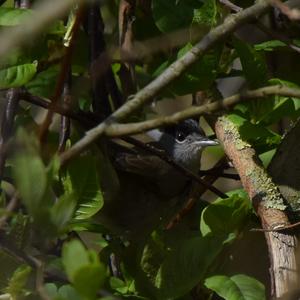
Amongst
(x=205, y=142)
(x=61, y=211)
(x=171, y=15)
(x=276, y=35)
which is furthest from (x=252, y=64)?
(x=205, y=142)

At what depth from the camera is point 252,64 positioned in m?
2.19

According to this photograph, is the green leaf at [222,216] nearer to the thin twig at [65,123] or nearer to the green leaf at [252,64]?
the green leaf at [252,64]

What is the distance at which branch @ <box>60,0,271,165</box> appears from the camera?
1.62 meters

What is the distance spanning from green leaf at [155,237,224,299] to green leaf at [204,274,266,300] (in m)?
0.08

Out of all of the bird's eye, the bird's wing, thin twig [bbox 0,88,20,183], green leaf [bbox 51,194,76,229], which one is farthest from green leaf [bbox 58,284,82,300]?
the bird's eye

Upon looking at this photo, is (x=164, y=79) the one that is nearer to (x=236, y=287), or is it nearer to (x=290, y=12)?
(x=290, y=12)

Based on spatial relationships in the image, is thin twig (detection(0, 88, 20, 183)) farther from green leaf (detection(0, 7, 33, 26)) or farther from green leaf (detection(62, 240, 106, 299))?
green leaf (detection(62, 240, 106, 299))

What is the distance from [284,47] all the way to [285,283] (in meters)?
0.89

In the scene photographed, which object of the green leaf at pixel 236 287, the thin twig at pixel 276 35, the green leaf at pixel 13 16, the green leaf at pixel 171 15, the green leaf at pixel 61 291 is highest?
the green leaf at pixel 13 16

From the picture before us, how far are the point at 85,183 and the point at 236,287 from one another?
0.49m

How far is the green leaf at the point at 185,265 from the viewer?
1877mm

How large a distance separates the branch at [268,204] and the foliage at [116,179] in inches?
1.9

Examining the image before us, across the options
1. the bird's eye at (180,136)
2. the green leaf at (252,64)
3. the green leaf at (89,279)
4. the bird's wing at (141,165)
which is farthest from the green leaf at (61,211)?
the bird's eye at (180,136)

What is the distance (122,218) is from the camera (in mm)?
2707
